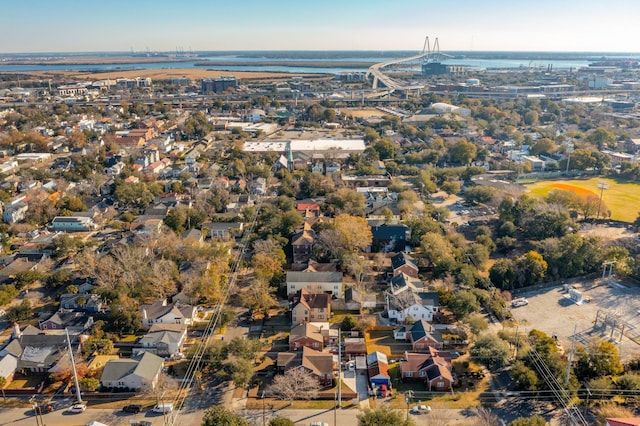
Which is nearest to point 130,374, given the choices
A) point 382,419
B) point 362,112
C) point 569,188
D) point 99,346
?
point 99,346

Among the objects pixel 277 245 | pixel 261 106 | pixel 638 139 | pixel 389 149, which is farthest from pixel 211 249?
pixel 261 106

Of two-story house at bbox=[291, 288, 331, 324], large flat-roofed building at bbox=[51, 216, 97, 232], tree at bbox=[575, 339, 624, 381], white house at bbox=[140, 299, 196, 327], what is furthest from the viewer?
large flat-roofed building at bbox=[51, 216, 97, 232]

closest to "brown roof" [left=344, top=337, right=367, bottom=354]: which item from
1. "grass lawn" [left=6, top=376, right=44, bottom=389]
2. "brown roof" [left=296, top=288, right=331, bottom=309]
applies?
"brown roof" [left=296, top=288, right=331, bottom=309]

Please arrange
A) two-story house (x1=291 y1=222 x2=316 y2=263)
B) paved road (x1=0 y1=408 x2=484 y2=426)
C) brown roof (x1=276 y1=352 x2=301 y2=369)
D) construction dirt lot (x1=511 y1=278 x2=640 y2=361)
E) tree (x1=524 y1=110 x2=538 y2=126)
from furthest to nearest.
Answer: tree (x1=524 y1=110 x2=538 y2=126), two-story house (x1=291 y1=222 x2=316 y2=263), construction dirt lot (x1=511 y1=278 x2=640 y2=361), brown roof (x1=276 y1=352 x2=301 y2=369), paved road (x1=0 y1=408 x2=484 y2=426)

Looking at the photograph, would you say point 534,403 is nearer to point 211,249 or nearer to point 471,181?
point 211,249

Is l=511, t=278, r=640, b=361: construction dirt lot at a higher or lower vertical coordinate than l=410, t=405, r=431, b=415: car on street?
higher

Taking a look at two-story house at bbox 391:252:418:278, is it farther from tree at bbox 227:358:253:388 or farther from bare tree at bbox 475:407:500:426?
tree at bbox 227:358:253:388

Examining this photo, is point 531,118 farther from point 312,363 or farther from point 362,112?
point 312,363
